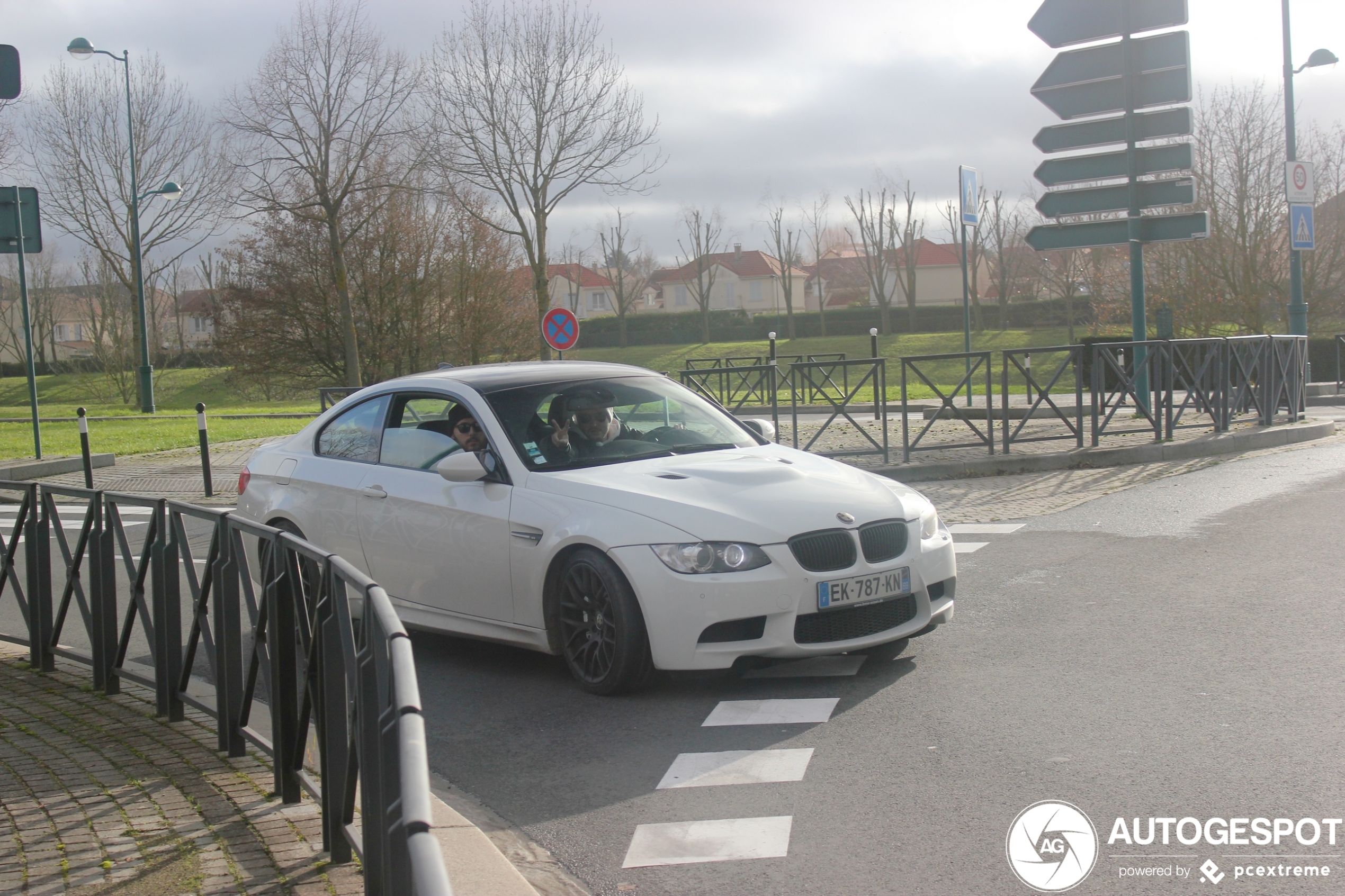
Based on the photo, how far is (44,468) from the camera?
57.3 ft

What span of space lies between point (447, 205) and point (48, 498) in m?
37.4

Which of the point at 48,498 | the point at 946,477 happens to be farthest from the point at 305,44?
the point at 48,498

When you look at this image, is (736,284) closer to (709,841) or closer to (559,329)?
(559,329)

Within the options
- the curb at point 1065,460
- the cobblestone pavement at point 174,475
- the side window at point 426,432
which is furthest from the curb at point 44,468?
the side window at point 426,432

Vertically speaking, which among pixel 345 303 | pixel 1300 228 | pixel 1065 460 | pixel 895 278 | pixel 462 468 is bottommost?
pixel 1065 460

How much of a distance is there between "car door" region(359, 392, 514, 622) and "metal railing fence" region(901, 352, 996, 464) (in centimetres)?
823

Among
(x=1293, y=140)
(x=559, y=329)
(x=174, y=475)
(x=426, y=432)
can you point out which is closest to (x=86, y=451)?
(x=174, y=475)

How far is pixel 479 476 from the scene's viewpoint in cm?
606

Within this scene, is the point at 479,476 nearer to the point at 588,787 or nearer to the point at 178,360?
the point at 588,787

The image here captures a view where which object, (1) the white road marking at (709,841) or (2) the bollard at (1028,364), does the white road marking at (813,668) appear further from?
(2) the bollard at (1028,364)

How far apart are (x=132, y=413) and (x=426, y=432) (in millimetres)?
33838

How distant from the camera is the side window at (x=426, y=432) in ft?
21.4

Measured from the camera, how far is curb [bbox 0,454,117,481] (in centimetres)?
1708

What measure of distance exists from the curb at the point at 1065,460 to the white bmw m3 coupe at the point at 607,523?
7.07 metres
